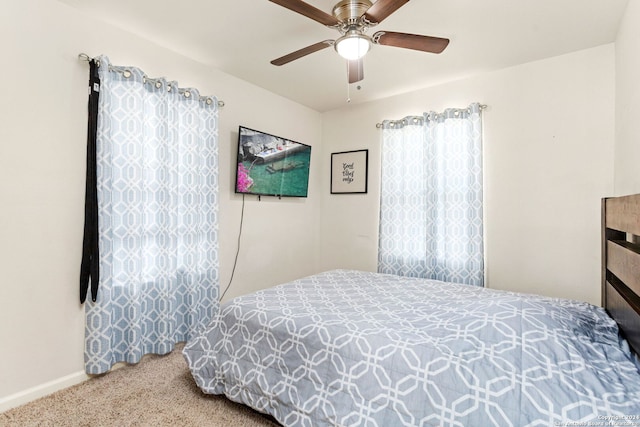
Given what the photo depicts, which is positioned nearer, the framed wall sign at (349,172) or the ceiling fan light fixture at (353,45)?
the ceiling fan light fixture at (353,45)

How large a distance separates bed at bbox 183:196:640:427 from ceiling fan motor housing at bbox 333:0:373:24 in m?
1.56

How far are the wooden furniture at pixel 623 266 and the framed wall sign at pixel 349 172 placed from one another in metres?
2.24

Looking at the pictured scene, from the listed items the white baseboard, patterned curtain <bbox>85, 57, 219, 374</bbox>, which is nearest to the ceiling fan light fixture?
patterned curtain <bbox>85, 57, 219, 374</bbox>

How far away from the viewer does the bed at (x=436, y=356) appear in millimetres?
1139

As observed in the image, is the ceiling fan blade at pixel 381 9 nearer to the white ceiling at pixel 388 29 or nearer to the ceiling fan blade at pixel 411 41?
the ceiling fan blade at pixel 411 41

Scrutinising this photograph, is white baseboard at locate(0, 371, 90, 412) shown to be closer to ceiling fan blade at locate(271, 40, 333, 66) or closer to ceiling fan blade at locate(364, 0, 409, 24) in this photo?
ceiling fan blade at locate(271, 40, 333, 66)

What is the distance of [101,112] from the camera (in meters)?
Answer: 2.13

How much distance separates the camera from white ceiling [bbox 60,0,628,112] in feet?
6.70

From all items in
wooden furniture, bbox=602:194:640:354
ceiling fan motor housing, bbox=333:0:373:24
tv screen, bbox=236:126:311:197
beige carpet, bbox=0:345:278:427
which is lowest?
beige carpet, bbox=0:345:278:427

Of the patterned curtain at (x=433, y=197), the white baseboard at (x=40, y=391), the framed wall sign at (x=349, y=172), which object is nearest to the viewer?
the white baseboard at (x=40, y=391)

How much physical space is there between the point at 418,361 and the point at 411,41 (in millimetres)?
1700

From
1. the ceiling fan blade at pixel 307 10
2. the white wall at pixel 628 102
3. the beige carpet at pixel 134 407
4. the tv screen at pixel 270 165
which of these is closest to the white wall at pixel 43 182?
the beige carpet at pixel 134 407

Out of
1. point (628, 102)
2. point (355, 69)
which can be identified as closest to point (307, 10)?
point (355, 69)

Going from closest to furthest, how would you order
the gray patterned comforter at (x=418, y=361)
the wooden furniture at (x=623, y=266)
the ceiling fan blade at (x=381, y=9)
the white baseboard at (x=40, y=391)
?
the gray patterned comforter at (x=418, y=361) → the wooden furniture at (x=623, y=266) → the ceiling fan blade at (x=381, y=9) → the white baseboard at (x=40, y=391)
